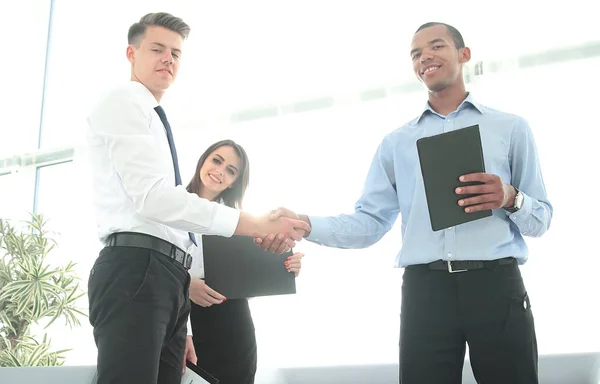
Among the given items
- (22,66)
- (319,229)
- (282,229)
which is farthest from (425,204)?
(22,66)

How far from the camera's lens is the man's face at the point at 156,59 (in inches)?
71.3

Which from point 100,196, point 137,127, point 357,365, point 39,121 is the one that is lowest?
point 357,365

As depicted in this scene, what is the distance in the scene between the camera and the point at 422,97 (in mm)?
3355

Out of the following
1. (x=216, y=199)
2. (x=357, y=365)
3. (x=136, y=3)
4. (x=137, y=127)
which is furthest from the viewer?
(x=136, y=3)

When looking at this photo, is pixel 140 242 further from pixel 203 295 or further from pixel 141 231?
pixel 203 295

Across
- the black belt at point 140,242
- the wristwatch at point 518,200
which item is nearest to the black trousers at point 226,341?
the black belt at point 140,242

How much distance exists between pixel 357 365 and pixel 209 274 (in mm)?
1046

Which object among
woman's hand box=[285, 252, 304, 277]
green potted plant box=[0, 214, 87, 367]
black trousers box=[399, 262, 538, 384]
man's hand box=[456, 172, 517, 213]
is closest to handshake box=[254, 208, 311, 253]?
woman's hand box=[285, 252, 304, 277]

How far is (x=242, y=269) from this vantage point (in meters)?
2.26

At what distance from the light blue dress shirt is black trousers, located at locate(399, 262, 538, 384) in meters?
0.08

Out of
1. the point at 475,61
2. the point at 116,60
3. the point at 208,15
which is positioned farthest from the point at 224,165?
the point at 116,60

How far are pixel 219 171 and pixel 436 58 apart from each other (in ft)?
3.66

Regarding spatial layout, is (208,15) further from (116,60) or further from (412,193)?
(412,193)

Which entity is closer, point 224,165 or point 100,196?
point 100,196
